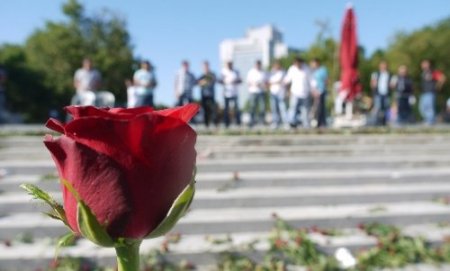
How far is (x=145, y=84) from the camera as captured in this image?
10.3 metres

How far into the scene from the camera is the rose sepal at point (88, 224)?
0.55m

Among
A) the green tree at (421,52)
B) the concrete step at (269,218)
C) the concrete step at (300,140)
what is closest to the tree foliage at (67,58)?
the green tree at (421,52)

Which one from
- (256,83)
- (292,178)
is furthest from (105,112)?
(256,83)

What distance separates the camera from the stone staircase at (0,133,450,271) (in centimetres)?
506

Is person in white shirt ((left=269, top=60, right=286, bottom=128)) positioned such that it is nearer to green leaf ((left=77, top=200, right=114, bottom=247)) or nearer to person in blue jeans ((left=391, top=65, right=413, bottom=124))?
person in blue jeans ((left=391, top=65, right=413, bottom=124))

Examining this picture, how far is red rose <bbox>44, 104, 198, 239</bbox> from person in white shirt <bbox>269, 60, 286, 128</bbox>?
10.8 meters

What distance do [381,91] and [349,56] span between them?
148 centimetres

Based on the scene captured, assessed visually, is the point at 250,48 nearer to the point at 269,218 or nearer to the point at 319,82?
the point at 319,82

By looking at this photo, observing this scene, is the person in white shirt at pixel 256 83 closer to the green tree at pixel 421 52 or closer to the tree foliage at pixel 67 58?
the tree foliage at pixel 67 58

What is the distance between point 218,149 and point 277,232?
2.74m

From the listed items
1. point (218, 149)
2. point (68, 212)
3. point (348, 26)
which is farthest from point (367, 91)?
point (68, 212)

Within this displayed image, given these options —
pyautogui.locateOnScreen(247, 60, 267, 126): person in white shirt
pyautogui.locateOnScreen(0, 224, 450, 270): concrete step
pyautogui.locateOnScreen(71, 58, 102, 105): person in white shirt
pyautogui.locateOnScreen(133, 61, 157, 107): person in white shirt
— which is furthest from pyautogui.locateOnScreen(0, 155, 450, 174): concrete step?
pyautogui.locateOnScreen(247, 60, 267, 126): person in white shirt

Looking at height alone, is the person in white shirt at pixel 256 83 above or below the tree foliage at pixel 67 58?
below

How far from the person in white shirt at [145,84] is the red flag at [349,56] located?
6.16 metres
